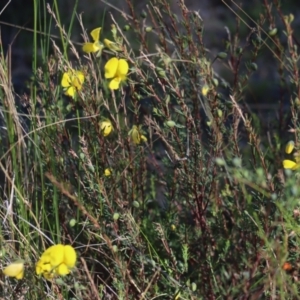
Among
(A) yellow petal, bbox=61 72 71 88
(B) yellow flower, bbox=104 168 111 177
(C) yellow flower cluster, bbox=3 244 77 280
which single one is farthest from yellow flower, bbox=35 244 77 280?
(A) yellow petal, bbox=61 72 71 88

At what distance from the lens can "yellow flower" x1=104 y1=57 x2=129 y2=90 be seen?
1.94m

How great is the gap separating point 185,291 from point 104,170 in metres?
0.47

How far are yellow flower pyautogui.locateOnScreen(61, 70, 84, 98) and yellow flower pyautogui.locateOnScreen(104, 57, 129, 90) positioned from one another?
0.33ft

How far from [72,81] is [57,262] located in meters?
0.58

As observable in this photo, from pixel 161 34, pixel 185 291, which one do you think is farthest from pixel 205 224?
pixel 161 34

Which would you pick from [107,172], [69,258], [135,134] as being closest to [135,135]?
[135,134]

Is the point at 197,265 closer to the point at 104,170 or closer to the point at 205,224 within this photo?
the point at 205,224

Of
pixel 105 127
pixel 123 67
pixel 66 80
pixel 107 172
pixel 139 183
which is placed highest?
pixel 123 67

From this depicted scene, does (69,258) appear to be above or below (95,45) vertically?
below

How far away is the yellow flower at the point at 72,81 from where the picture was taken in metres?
2.00

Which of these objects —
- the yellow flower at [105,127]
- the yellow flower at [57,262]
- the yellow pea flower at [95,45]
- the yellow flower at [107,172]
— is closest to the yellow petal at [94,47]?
the yellow pea flower at [95,45]

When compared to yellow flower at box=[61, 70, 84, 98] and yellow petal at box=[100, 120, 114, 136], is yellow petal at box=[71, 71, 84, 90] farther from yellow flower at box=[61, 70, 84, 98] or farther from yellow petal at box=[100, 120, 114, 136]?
yellow petal at box=[100, 120, 114, 136]

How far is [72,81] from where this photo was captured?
2010 millimetres

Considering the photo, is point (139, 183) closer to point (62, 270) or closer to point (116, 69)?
point (116, 69)
